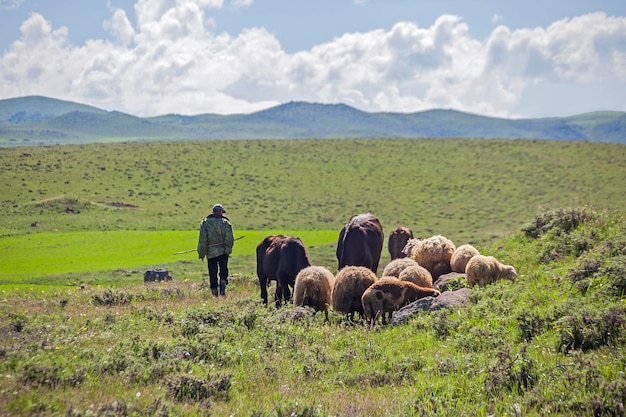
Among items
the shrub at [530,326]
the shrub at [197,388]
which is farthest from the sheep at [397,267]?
the shrub at [197,388]

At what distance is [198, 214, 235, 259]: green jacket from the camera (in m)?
18.3

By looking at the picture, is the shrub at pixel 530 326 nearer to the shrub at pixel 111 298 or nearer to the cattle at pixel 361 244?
the cattle at pixel 361 244

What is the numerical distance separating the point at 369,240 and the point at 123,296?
25.2ft

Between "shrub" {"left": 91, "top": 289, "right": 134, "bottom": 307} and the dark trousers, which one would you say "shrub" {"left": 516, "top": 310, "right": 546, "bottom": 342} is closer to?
the dark trousers

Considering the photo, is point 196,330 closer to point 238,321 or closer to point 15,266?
point 238,321

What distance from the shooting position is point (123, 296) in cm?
1717

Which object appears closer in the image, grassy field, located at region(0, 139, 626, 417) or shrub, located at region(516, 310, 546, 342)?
grassy field, located at region(0, 139, 626, 417)

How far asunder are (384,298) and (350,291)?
94 centimetres

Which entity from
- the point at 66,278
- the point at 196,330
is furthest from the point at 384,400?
the point at 66,278

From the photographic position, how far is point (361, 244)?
19.7 meters

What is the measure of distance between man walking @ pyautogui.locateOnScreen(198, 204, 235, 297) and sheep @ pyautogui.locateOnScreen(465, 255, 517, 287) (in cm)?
687

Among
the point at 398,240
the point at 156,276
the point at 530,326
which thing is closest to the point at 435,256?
the point at 398,240

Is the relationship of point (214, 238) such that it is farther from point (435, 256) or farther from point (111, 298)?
point (435, 256)

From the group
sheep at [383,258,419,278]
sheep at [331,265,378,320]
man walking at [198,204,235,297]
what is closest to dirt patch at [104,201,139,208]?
man walking at [198,204,235,297]
